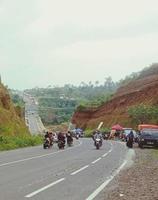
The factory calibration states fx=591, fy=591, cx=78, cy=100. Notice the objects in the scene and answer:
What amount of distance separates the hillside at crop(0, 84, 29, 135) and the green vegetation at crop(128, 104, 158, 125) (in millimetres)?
32098

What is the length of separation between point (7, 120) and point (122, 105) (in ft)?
253

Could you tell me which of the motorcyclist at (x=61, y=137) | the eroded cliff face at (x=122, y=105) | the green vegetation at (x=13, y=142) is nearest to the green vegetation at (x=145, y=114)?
the eroded cliff face at (x=122, y=105)

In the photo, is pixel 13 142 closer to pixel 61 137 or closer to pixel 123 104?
pixel 61 137

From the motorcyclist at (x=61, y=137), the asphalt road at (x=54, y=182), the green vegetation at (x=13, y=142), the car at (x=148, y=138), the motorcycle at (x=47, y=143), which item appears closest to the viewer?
the asphalt road at (x=54, y=182)

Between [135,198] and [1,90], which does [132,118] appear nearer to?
[1,90]

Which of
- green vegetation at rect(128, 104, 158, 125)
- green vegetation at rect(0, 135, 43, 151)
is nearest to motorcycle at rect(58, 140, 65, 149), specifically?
green vegetation at rect(0, 135, 43, 151)

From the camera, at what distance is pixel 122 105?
138 metres

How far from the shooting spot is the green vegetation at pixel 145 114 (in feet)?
314

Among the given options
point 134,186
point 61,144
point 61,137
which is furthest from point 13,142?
point 134,186

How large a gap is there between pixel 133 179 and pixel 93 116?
132 meters

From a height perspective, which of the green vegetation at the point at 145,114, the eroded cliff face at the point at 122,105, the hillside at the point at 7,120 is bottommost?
the hillside at the point at 7,120

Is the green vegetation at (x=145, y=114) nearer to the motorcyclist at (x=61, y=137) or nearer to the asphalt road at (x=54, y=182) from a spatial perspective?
the motorcyclist at (x=61, y=137)

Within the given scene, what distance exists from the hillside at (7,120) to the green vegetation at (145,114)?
32.1 metres

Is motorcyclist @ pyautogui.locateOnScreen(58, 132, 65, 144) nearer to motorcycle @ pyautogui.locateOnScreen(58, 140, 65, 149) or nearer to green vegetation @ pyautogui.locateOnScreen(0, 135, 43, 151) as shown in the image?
motorcycle @ pyautogui.locateOnScreen(58, 140, 65, 149)
